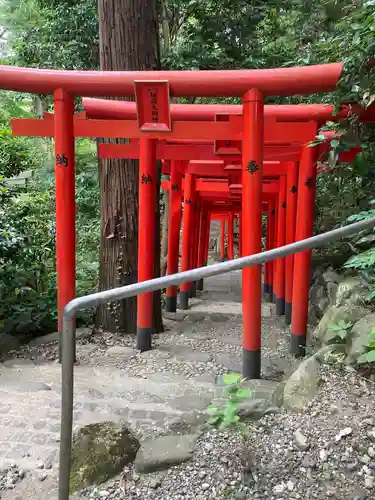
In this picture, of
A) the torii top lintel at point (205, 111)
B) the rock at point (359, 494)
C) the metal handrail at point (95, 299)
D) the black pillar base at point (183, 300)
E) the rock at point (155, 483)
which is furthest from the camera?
the black pillar base at point (183, 300)

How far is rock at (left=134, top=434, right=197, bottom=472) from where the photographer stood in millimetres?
2211

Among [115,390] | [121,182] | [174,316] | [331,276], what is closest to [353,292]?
[331,276]

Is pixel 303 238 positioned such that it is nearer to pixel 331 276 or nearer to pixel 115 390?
pixel 331 276

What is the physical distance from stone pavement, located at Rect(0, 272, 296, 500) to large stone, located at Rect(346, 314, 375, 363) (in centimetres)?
109

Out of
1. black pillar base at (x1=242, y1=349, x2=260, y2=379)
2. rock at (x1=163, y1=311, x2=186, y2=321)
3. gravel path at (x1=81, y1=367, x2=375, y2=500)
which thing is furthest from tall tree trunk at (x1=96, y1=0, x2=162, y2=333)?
gravel path at (x1=81, y1=367, x2=375, y2=500)

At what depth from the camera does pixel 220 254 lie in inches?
824

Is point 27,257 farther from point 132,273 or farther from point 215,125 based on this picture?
point 215,125

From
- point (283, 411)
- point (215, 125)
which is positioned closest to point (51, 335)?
point (215, 125)

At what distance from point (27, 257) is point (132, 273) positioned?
1945 millimetres

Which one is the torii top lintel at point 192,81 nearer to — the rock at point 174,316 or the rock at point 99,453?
the rock at point 99,453

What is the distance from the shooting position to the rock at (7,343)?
489cm

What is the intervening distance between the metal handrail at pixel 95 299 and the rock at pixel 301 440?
1050mm

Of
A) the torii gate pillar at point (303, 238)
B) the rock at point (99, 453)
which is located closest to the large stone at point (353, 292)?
the torii gate pillar at point (303, 238)

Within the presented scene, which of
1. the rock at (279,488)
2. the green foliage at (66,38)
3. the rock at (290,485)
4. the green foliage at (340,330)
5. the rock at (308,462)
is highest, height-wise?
the green foliage at (66,38)
